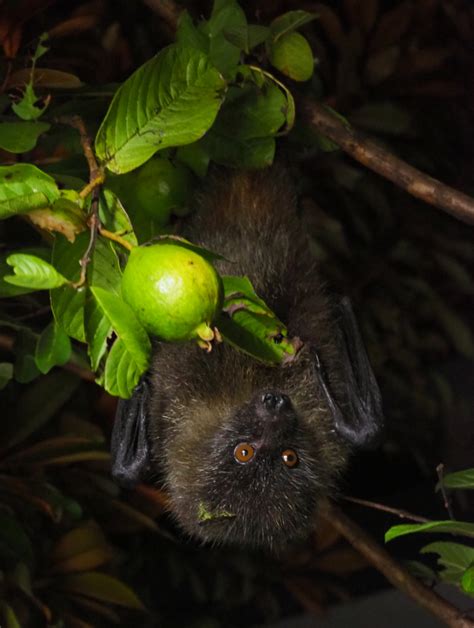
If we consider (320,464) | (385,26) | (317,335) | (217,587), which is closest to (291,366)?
(317,335)

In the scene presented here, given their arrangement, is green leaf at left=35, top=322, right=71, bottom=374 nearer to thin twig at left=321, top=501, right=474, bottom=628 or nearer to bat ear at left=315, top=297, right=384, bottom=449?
bat ear at left=315, top=297, right=384, bottom=449

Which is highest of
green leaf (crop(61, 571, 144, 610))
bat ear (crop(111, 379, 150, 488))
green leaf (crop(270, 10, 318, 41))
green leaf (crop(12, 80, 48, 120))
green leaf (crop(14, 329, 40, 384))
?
green leaf (crop(270, 10, 318, 41))

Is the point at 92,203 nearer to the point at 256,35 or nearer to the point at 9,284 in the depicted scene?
the point at 9,284

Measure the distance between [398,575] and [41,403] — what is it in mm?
903

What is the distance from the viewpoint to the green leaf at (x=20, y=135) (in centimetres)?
117

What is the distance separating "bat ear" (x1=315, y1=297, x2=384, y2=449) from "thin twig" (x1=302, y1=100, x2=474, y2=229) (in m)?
0.29

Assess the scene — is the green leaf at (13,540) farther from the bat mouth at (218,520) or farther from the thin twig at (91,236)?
the thin twig at (91,236)

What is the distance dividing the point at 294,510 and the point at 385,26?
4.70 ft

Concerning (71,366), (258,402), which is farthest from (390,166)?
(71,366)

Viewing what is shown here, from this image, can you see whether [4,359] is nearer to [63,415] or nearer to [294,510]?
[63,415]

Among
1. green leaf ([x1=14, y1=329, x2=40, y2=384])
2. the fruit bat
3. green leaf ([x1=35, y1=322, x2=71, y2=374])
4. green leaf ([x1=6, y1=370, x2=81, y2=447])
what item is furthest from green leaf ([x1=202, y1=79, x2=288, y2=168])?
green leaf ([x1=6, y1=370, x2=81, y2=447])

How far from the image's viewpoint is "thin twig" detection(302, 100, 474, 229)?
141 centimetres

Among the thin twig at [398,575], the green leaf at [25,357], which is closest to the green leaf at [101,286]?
the green leaf at [25,357]

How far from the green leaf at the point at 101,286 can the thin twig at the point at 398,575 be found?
0.87 m
